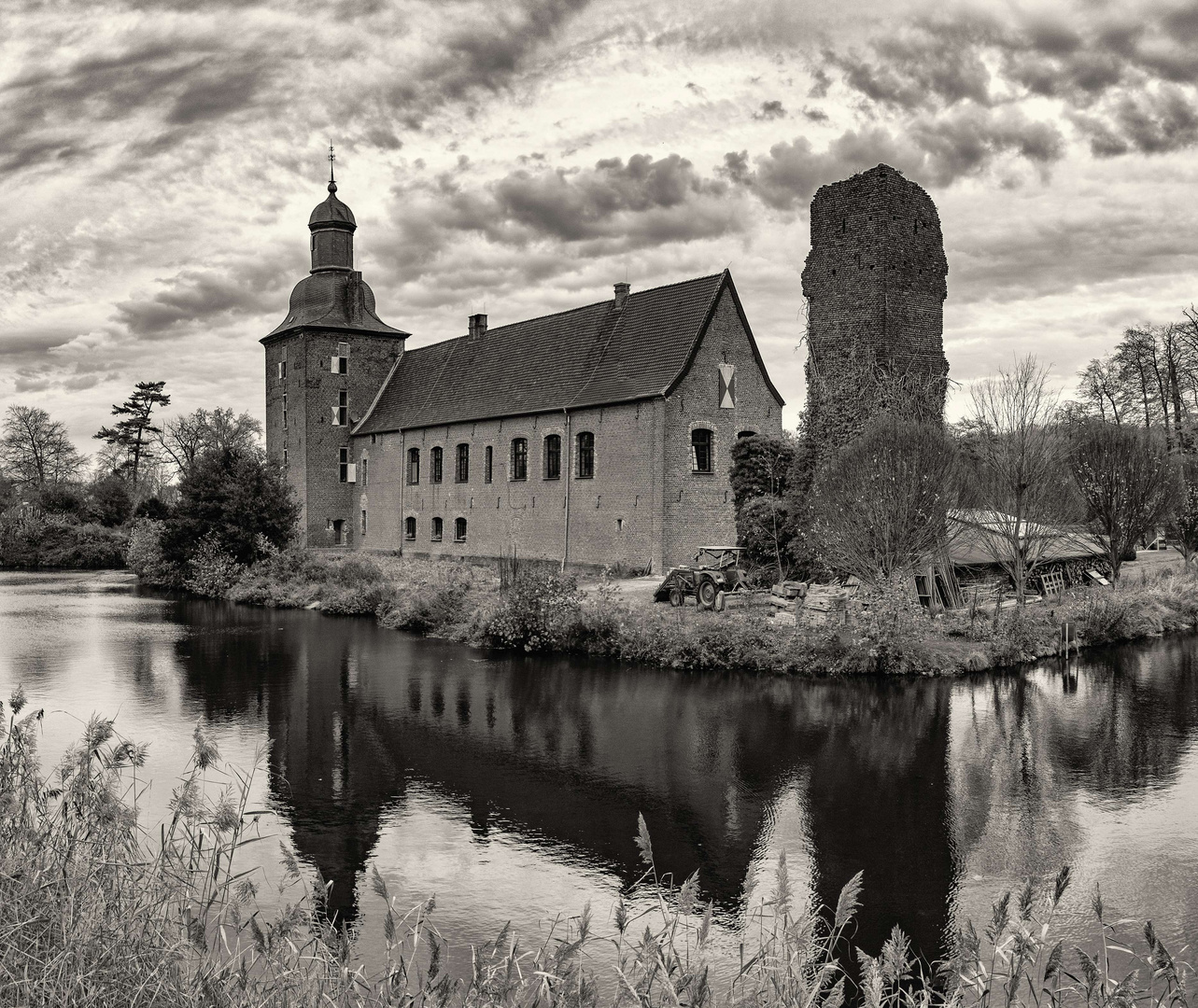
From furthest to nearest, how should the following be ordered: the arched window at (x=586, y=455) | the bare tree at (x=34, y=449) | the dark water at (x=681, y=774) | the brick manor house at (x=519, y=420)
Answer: the bare tree at (x=34, y=449) → the arched window at (x=586, y=455) → the brick manor house at (x=519, y=420) → the dark water at (x=681, y=774)

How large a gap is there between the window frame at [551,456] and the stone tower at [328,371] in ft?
38.4

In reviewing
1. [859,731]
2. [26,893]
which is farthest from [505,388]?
[26,893]

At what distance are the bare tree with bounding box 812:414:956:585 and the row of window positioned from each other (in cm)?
1653

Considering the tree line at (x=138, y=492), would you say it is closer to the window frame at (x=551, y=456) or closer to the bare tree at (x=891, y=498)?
the window frame at (x=551, y=456)

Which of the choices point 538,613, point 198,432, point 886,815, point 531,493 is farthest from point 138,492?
point 886,815

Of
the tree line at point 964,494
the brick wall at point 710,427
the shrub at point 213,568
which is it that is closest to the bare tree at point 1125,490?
the tree line at point 964,494

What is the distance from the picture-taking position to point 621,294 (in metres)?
27.8

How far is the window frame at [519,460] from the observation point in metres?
28.4

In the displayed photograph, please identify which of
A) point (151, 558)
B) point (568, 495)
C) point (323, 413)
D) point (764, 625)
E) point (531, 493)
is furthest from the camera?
point (323, 413)

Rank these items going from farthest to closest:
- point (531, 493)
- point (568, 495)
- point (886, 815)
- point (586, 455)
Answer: point (531, 493) < point (568, 495) < point (586, 455) < point (886, 815)

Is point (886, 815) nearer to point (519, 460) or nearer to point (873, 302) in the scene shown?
point (873, 302)

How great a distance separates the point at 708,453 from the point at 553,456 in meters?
4.67

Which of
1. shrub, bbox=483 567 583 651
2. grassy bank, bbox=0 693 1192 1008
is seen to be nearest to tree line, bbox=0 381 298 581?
shrub, bbox=483 567 583 651

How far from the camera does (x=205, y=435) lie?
5600 centimetres
